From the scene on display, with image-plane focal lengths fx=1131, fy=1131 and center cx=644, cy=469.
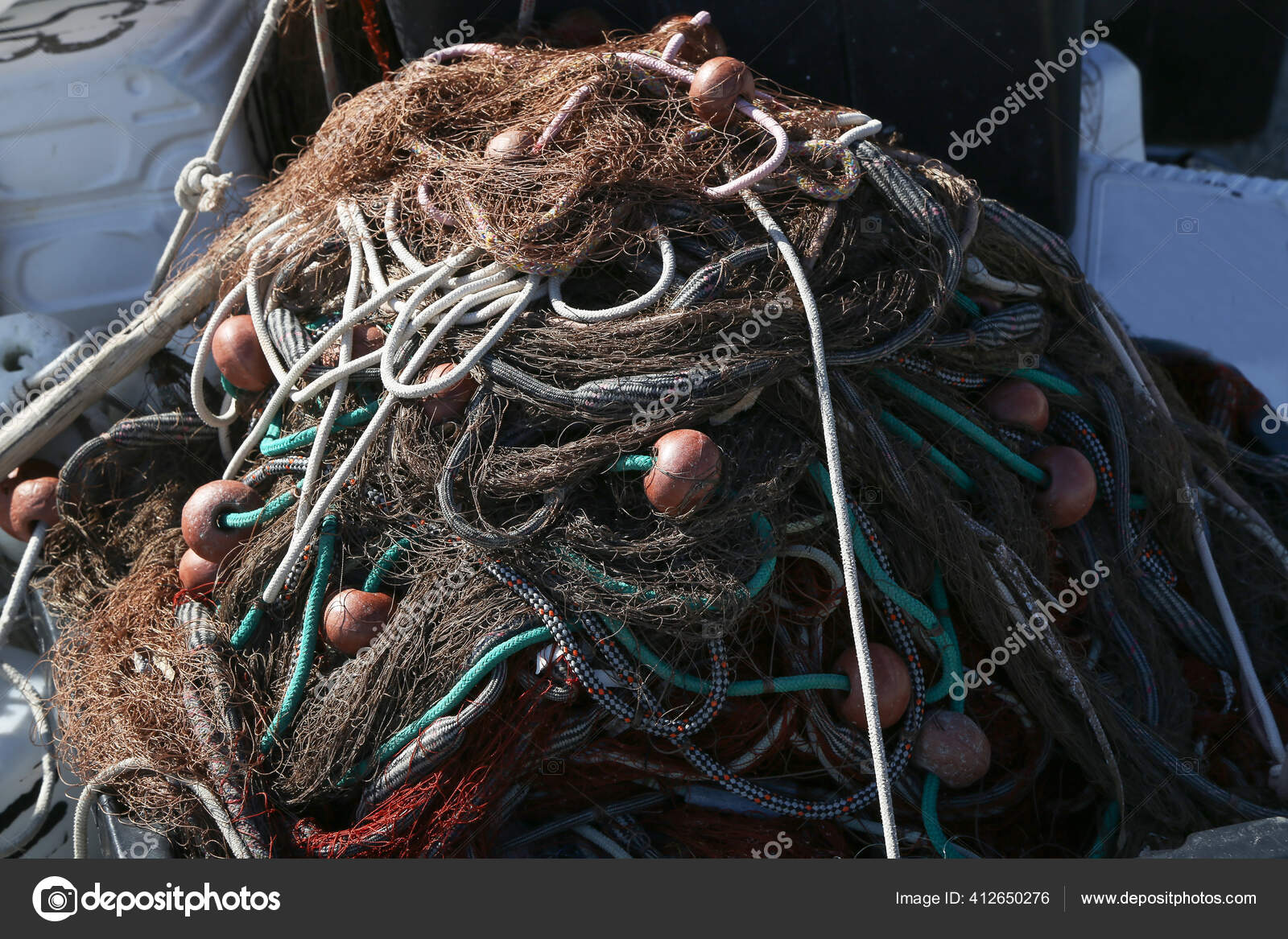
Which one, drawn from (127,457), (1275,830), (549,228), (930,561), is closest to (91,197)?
(127,457)

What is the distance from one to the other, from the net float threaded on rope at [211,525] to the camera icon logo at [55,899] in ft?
2.14

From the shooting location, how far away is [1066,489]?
2.45 m

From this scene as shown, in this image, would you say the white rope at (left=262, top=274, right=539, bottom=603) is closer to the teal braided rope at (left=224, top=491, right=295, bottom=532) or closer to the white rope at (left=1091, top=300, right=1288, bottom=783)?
the teal braided rope at (left=224, top=491, right=295, bottom=532)

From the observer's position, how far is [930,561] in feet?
7.64

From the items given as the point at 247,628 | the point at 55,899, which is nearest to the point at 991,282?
the point at 247,628

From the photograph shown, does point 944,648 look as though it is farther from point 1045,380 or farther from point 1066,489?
point 1045,380

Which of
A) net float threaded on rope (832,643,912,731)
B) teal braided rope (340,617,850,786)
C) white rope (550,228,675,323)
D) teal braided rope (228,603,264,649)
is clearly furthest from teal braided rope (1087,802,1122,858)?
teal braided rope (228,603,264,649)

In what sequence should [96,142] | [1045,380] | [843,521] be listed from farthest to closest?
[96,142] → [1045,380] → [843,521]

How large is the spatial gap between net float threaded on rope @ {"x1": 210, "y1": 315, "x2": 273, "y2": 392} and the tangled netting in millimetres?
45

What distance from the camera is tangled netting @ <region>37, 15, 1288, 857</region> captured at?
212 centimetres

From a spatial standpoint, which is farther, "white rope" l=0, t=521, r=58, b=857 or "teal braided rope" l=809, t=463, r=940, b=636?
"white rope" l=0, t=521, r=58, b=857

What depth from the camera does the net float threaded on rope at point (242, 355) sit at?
2.43m

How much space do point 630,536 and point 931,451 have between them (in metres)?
0.69

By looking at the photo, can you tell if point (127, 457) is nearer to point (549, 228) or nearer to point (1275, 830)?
point (549, 228)
